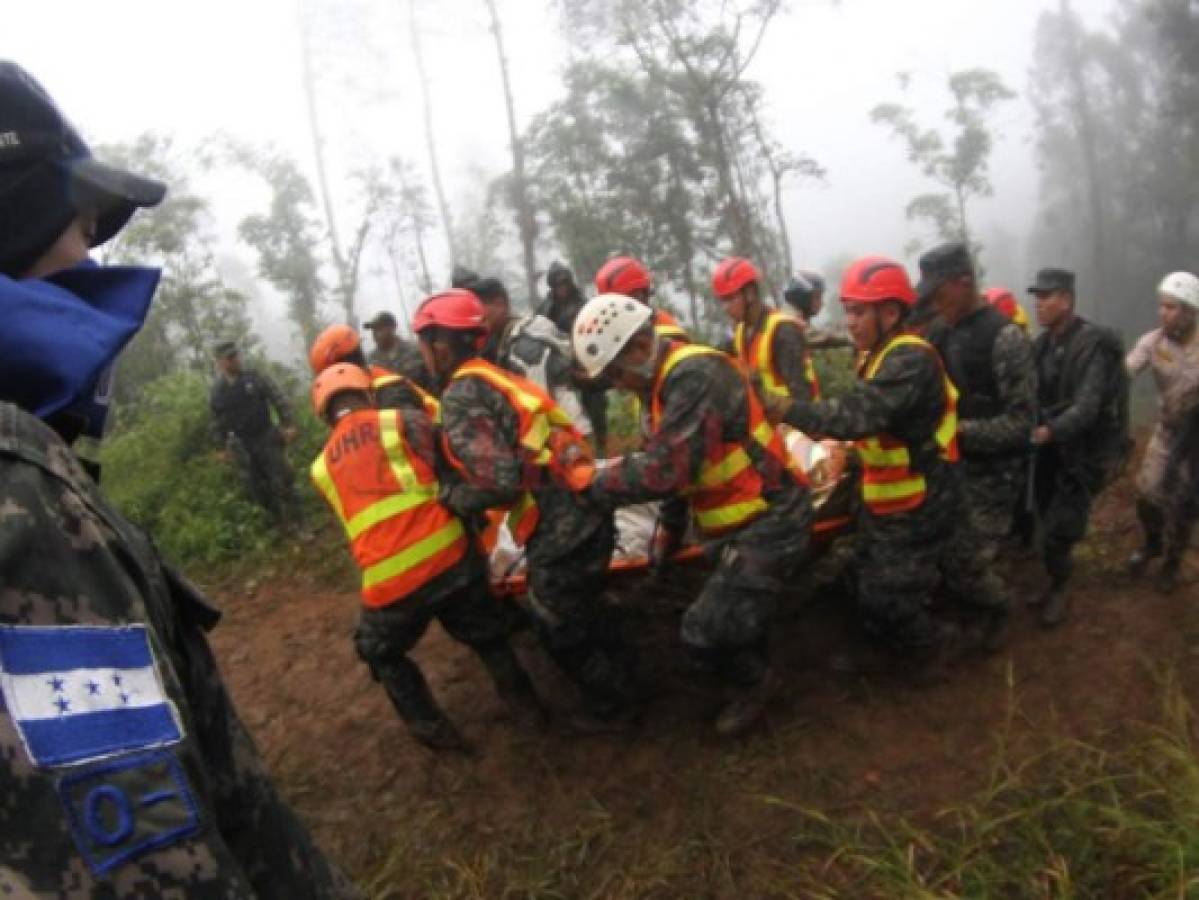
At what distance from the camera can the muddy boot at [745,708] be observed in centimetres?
366

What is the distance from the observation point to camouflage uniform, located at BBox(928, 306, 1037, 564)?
397 centimetres

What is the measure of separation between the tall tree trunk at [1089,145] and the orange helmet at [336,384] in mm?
33030

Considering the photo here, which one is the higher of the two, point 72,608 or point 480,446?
point 72,608

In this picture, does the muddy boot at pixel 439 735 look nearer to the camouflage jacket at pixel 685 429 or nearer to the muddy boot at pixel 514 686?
the muddy boot at pixel 514 686

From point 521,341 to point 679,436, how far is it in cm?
289

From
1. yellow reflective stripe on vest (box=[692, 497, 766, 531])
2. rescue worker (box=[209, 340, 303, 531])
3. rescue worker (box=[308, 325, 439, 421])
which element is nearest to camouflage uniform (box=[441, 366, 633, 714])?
yellow reflective stripe on vest (box=[692, 497, 766, 531])

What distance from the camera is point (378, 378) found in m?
4.85

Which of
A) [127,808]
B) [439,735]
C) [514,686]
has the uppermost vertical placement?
[127,808]

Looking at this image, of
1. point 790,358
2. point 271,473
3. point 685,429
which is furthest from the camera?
point 271,473

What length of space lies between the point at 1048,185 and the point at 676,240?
3792 centimetres

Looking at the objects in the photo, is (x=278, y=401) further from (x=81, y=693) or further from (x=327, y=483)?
(x=81, y=693)

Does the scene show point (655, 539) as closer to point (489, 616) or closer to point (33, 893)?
point (489, 616)

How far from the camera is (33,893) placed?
0.66 meters

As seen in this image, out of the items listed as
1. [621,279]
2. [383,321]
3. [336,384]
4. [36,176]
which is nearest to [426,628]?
[336,384]
